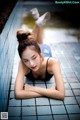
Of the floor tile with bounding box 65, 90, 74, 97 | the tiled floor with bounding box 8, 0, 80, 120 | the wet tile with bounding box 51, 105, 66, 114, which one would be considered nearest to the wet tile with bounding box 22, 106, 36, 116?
the tiled floor with bounding box 8, 0, 80, 120

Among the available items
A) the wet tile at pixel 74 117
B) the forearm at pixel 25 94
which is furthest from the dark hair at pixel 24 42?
the wet tile at pixel 74 117

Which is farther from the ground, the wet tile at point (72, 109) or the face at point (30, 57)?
the face at point (30, 57)

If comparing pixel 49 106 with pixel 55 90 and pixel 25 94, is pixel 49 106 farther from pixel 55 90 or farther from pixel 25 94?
pixel 25 94

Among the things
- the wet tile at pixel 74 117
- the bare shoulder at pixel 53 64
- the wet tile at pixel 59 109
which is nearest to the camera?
the wet tile at pixel 74 117

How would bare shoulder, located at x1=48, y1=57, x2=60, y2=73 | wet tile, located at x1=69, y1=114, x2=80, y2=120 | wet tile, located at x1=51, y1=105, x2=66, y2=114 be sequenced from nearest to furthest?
wet tile, located at x1=69, y1=114, x2=80, y2=120 < wet tile, located at x1=51, y1=105, x2=66, y2=114 < bare shoulder, located at x1=48, y1=57, x2=60, y2=73

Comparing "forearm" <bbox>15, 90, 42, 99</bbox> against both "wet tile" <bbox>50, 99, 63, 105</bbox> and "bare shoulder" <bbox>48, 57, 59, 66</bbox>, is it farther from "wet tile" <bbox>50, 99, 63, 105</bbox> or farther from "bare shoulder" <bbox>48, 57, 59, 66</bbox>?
"bare shoulder" <bbox>48, 57, 59, 66</bbox>

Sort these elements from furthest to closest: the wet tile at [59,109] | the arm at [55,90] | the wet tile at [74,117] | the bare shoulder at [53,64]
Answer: the bare shoulder at [53,64], the arm at [55,90], the wet tile at [59,109], the wet tile at [74,117]

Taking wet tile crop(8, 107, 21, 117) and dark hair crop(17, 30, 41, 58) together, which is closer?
wet tile crop(8, 107, 21, 117)

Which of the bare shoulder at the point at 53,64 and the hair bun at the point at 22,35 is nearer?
the hair bun at the point at 22,35

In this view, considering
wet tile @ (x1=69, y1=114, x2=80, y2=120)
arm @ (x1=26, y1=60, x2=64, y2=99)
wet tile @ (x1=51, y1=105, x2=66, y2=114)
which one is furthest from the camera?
arm @ (x1=26, y1=60, x2=64, y2=99)

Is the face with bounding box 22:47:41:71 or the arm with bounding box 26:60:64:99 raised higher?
the face with bounding box 22:47:41:71

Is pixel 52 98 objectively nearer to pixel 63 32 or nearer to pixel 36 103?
pixel 36 103

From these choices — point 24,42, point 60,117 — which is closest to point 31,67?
point 24,42

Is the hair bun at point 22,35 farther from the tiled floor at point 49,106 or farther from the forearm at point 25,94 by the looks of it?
the tiled floor at point 49,106
